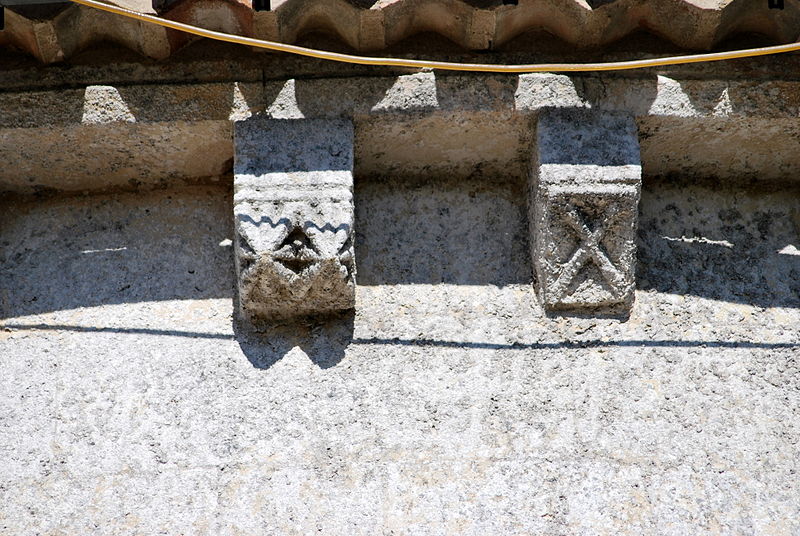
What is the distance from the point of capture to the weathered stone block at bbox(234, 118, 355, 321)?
258 cm

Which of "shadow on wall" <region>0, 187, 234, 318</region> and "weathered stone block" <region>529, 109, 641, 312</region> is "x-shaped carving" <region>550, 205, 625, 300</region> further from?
"shadow on wall" <region>0, 187, 234, 318</region>

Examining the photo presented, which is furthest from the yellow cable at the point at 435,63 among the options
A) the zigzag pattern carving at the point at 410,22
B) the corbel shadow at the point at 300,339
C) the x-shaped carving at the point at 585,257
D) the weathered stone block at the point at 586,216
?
the corbel shadow at the point at 300,339

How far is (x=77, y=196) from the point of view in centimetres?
297

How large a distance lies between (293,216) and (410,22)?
589mm

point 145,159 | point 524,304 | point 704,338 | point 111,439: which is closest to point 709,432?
point 704,338

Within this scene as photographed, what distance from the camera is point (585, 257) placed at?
2.69m

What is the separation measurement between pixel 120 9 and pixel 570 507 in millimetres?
1555

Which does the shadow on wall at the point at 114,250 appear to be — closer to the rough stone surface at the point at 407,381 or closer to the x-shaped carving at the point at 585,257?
the rough stone surface at the point at 407,381

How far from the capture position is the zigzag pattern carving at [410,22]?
8.77ft

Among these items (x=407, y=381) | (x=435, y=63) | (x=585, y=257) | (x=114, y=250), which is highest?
(x=435, y=63)

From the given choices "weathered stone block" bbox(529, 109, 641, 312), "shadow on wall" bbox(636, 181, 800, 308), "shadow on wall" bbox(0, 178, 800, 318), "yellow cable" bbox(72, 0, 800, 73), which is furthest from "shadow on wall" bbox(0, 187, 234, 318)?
"shadow on wall" bbox(636, 181, 800, 308)

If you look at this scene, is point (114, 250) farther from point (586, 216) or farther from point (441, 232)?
point (586, 216)

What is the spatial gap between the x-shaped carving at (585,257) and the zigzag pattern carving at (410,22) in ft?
1.56

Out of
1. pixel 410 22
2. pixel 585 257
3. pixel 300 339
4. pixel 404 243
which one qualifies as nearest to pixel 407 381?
pixel 300 339
